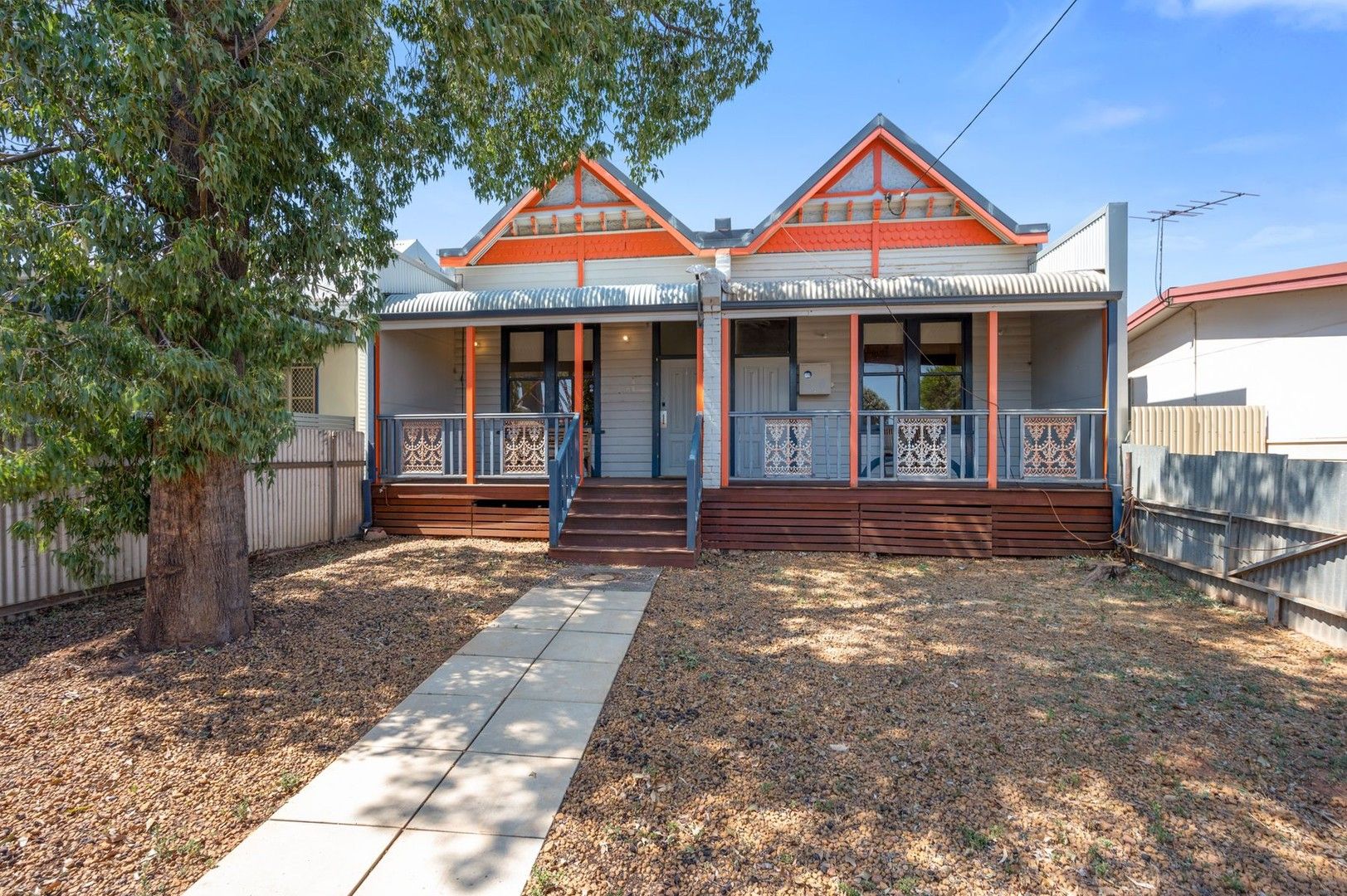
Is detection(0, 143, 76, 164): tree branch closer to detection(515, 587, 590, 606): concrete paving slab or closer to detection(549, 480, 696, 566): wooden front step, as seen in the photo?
detection(515, 587, 590, 606): concrete paving slab

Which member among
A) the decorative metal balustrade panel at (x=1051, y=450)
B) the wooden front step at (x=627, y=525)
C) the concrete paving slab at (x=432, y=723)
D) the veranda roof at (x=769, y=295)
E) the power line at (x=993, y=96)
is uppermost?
the power line at (x=993, y=96)

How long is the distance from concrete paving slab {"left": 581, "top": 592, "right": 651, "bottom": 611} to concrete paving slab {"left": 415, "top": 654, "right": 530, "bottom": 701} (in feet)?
4.38

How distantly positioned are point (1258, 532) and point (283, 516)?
1062cm

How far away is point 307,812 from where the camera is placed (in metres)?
2.81

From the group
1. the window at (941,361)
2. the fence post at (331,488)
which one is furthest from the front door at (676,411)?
the fence post at (331,488)

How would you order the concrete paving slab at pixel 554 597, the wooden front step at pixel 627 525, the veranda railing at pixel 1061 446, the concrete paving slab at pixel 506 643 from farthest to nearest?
the veranda railing at pixel 1061 446, the wooden front step at pixel 627 525, the concrete paving slab at pixel 554 597, the concrete paving slab at pixel 506 643

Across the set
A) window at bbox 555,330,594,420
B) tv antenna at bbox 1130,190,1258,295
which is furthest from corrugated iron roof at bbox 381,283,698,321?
tv antenna at bbox 1130,190,1258,295

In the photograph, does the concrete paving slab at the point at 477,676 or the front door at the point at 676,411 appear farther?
the front door at the point at 676,411

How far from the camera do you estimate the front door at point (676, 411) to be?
35.4 feet

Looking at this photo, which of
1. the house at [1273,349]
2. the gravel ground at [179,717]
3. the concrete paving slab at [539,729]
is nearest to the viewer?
the gravel ground at [179,717]

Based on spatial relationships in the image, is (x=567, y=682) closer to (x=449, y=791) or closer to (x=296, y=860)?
(x=449, y=791)

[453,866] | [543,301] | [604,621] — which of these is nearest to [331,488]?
[543,301]

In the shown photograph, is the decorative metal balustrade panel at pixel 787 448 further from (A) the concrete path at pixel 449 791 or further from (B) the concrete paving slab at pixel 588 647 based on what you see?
(A) the concrete path at pixel 449 791

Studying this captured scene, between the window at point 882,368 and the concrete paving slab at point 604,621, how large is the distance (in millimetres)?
6033
